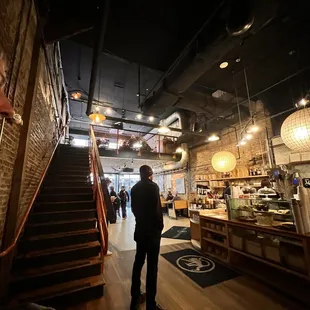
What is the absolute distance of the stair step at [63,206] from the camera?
333 cm

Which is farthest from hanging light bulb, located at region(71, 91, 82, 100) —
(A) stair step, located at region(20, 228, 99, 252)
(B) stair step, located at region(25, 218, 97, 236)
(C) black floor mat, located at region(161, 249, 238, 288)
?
(C) black floor mat, located at region(161, 249, 238, 288)

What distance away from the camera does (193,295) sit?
245 cm

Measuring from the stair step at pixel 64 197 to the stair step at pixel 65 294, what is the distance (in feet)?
5.54

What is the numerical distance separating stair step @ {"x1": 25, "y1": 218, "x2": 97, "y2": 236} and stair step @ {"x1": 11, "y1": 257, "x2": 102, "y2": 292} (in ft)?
2.00

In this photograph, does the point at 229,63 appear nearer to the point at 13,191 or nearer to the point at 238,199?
the point at 238,199

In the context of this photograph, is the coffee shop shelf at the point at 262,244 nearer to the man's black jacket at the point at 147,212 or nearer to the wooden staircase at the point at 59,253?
the man's black jacket at the point at 147,212

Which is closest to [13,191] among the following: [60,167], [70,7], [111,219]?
[111,219]

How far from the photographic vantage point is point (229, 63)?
4.03m

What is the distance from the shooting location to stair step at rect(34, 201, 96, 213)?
3.33m

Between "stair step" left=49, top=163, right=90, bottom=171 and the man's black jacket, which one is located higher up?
"stair step" left=49, top=163, right=90, bottom=171

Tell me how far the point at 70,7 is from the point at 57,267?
464cm

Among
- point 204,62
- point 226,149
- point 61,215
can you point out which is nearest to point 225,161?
point 204,62

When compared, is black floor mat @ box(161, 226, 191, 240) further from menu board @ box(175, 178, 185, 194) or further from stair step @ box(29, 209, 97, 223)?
menu board @ box(175, 178, 185, 194)

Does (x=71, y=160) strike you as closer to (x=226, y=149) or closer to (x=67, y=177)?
(x=67, y=177)
